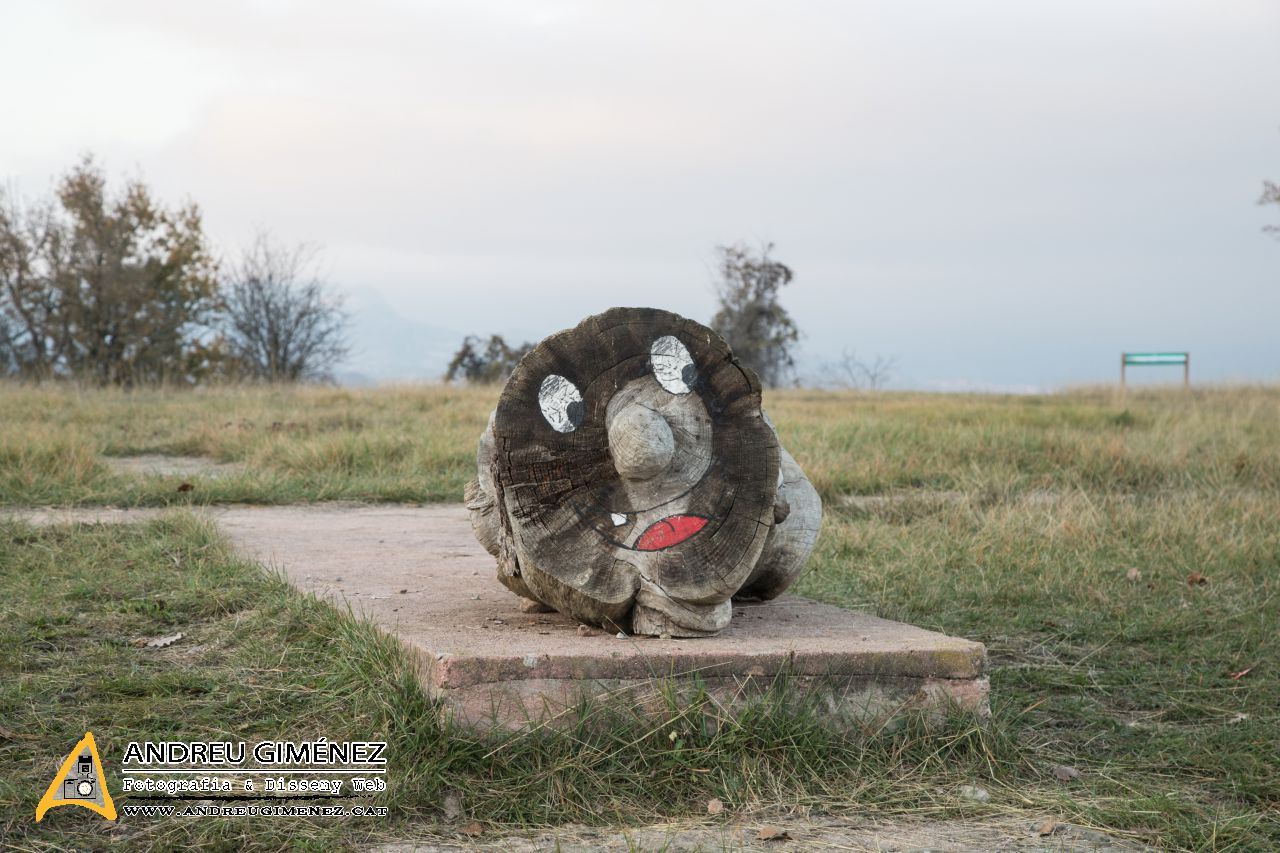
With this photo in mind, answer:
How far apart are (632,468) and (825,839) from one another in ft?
3.68

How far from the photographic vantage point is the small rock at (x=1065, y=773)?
11.2 ft

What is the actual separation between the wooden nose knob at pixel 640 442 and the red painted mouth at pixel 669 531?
153 millimetres

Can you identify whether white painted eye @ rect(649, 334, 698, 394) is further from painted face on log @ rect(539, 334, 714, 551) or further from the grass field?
the grass field

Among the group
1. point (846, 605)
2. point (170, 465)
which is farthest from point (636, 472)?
point (170, 465)

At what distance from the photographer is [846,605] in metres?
5.16

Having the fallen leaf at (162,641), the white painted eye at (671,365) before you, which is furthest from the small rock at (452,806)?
the fallen leaf at (162,641)

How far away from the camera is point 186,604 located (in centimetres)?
452

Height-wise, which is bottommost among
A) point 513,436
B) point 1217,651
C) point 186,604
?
point 1217,651

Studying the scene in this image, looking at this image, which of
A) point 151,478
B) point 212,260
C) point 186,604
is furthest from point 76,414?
point 212,260

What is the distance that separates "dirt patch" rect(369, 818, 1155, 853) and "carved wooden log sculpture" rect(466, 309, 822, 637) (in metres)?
0.73

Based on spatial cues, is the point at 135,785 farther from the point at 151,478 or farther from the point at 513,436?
the point at 151,478

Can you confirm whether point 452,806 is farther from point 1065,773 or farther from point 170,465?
point 170,465

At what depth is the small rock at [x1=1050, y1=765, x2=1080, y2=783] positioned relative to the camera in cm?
342

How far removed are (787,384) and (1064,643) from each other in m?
20.2
